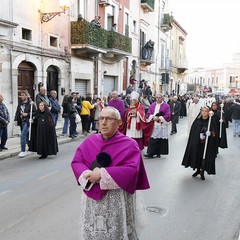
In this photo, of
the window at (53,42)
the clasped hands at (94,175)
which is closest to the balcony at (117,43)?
the window at (53,42)

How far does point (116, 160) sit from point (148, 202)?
3007 mm

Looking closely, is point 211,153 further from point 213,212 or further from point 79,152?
point 79,152

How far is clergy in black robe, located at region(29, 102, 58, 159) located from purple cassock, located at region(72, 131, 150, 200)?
20.4ft

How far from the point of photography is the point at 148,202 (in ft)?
18.9

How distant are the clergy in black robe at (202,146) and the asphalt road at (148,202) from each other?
31 cm

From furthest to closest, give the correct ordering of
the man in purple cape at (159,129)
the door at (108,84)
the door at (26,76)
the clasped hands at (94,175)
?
the door at (108,84)
the door at (26,76)
the man in purple cape at (159,129)
the clasped hands at (94,175)

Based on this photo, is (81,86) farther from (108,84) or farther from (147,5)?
(147,5)

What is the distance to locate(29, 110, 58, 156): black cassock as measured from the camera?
30.1 feet

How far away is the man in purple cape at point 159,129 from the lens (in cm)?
951

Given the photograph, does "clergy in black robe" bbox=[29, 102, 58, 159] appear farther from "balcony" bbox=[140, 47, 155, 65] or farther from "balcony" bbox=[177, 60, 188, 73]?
"balcony" bbox=[177, 60, 188, 73]

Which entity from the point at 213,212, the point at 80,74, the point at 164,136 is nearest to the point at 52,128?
the point at 164,136

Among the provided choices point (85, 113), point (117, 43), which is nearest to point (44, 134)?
point (85, 113)

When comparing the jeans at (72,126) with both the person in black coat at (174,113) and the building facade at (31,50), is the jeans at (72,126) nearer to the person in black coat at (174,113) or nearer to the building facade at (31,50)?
the building facade at (31,50)

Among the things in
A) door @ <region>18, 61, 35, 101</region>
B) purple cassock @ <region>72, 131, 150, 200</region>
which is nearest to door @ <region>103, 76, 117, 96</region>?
door @ <region>18, 61, 35, 101</region>
